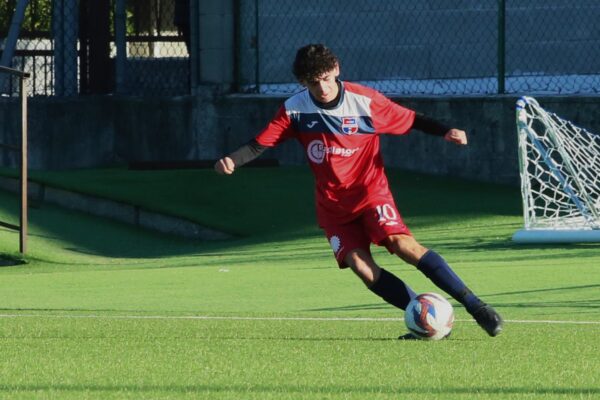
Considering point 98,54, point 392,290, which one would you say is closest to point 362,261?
point 392,290

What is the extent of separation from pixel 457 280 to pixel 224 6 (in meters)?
14.5

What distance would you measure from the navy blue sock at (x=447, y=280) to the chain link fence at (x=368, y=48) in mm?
11970

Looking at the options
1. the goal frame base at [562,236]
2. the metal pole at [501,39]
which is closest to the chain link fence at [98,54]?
the metal pole at [501,39]

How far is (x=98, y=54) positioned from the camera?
23766 mm

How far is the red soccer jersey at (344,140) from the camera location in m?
8.55

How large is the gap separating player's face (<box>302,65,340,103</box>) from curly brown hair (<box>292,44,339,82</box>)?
0.04 meters

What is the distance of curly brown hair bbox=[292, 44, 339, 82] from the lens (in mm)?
8289

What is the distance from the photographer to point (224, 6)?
2233 cm

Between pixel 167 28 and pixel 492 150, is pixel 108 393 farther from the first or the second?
pixel 167 28

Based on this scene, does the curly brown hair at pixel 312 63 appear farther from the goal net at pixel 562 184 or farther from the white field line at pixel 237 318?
the goal net at pixel 562 184

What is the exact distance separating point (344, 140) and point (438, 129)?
0.55m

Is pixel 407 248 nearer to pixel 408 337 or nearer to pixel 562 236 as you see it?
pixel 408 337

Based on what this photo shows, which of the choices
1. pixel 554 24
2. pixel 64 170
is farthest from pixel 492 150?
pixel 64 170

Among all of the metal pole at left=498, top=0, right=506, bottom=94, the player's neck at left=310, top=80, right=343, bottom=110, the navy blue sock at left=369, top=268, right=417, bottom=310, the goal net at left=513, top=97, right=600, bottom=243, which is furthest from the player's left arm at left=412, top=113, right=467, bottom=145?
the metal pole at left=498, top=0, right=506, bottom=94
